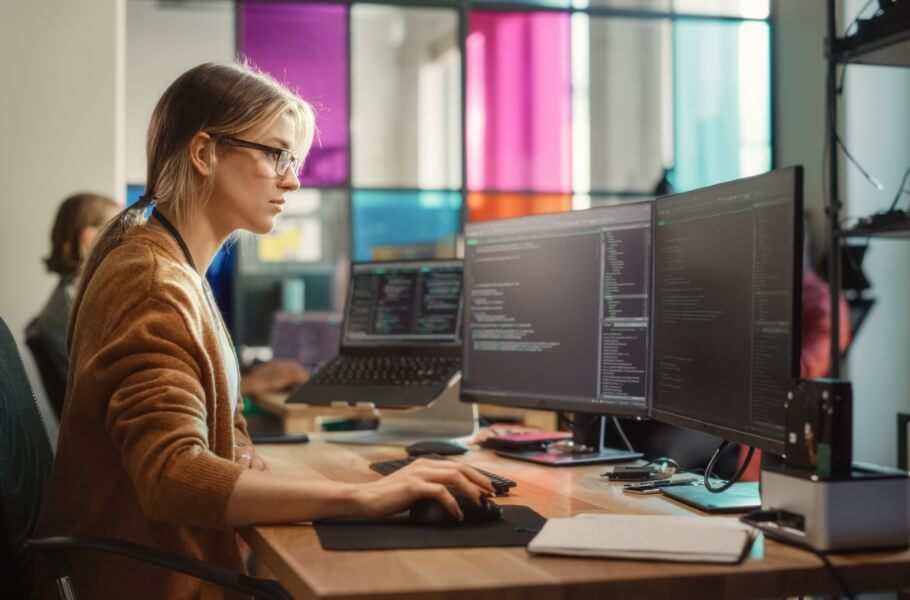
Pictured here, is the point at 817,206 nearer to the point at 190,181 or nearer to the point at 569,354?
the point at 569,354

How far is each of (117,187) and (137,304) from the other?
348 centimetres

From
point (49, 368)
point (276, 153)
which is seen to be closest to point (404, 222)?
point (49, 368)

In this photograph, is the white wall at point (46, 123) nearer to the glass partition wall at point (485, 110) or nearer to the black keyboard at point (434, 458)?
the glass partition wall at point (485, 110)

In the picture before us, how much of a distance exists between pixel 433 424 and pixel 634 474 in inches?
29.9

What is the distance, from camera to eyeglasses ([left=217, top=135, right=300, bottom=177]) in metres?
1.63

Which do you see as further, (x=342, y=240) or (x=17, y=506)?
(x=342, y=240)

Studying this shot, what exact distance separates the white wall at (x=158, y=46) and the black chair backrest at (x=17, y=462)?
3.73m

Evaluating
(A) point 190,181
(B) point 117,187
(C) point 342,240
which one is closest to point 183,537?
(A) point 190,181

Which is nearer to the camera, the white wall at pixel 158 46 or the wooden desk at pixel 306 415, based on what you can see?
the wooden desk at pixel 306 415

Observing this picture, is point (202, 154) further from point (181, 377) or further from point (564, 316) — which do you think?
point (564, 316)

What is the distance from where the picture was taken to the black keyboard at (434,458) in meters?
1.60

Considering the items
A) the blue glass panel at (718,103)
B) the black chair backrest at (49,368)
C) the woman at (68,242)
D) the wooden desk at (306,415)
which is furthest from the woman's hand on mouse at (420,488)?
the blue glass panel at (718,103)

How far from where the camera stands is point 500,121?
5984mm

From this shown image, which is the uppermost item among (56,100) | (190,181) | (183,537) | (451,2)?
(451,2)
